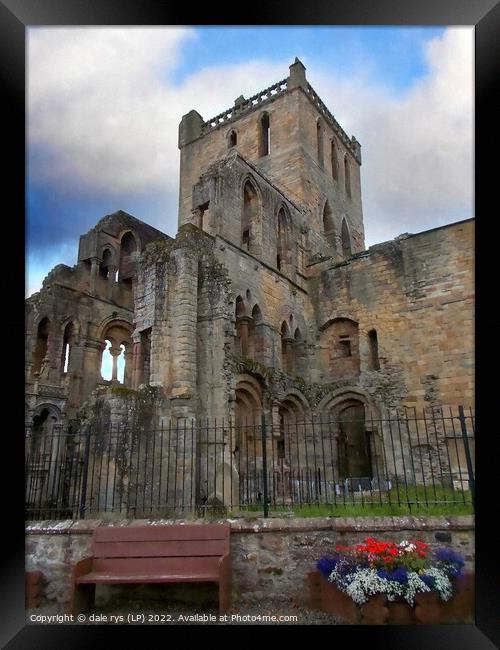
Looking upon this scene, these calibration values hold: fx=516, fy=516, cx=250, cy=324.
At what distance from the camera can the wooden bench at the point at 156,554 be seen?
6527 mm

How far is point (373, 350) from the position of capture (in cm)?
1756

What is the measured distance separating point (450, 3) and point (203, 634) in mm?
7490

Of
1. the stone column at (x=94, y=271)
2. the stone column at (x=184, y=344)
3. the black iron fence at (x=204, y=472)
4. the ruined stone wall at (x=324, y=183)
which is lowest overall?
the black iron fence at (x=204, y=472)

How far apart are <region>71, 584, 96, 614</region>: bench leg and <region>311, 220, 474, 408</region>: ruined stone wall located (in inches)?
456

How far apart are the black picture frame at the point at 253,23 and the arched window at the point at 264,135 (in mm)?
19959

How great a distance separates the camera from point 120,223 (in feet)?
73.1

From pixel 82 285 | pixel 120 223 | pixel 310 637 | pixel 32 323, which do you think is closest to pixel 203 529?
pixel 310 637

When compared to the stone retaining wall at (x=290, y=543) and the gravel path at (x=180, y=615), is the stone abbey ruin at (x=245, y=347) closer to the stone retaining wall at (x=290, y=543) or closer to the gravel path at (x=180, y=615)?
the stone retaining wall at (x=290, y=543)

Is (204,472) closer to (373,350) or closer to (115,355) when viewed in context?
(373,350)

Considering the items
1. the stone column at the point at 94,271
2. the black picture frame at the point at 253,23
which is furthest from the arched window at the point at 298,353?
the black picture frame at the point at 253,23

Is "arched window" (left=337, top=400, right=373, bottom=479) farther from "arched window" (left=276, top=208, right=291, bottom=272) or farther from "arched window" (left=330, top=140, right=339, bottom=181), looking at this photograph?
"arched window" (left=330, top=140, right=339, bottom=181)

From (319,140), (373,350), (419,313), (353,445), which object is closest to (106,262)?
(373,350)

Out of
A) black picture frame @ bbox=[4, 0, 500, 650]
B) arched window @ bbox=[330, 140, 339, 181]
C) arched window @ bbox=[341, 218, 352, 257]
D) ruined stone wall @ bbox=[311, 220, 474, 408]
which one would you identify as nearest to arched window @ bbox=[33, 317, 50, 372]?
ruined stone wall @ bbox=[311, 220, 474, 408]
